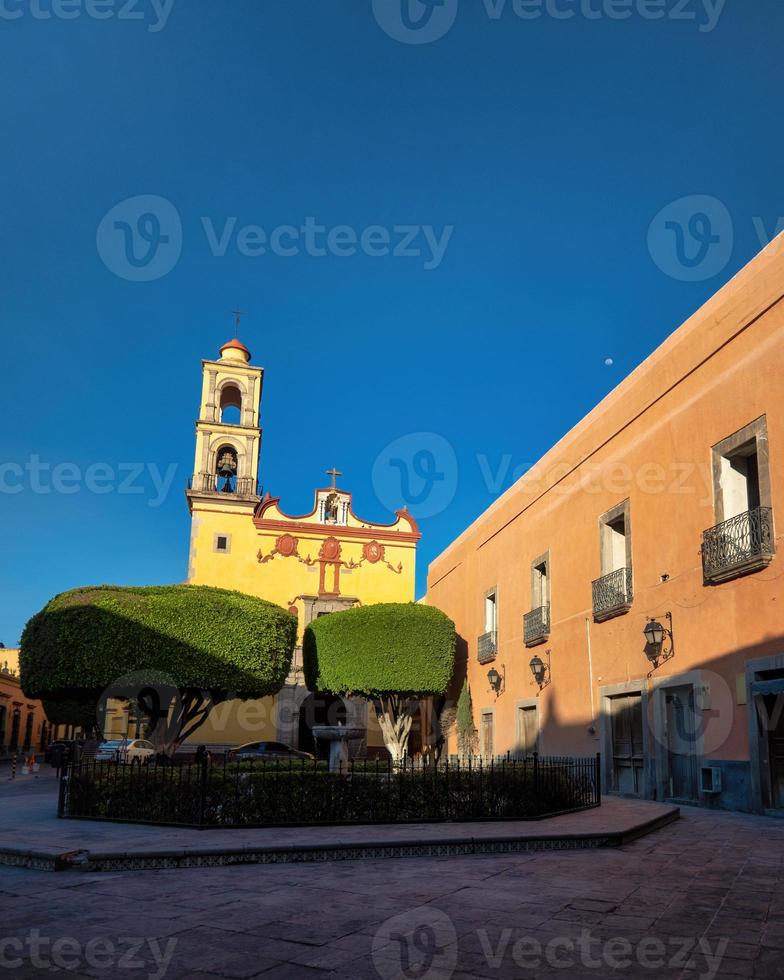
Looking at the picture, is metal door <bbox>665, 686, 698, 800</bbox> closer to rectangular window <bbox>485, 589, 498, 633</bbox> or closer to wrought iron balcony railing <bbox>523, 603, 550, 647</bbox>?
wrought iron balcony railing <bbox>523, 603, 550, 647</bbox>

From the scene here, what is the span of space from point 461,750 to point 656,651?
1204 centimetres

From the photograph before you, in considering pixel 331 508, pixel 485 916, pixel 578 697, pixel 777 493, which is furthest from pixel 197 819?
pixel 331 508

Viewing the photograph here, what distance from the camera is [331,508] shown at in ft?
111

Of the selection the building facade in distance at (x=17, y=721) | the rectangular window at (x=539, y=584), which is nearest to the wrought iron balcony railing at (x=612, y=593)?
the rectangular window at (x=539, y=584)

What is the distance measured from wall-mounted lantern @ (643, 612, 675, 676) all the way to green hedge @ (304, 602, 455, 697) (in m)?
11.1

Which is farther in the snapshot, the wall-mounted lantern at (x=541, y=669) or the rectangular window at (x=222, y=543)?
the rectangular window at (x=222, y=543)

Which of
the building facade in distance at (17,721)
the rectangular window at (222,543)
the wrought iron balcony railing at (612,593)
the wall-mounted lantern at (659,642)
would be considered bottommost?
the building facade in distance at (17,721)

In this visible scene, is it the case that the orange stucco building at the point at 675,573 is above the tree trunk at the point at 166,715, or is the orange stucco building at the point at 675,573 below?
above

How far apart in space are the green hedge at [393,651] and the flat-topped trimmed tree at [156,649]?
2986 mm

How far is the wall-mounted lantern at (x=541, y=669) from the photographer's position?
18766mm

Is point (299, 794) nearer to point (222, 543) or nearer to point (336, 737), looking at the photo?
point (336, 737)

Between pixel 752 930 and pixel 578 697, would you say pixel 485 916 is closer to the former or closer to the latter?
pixel 752 930

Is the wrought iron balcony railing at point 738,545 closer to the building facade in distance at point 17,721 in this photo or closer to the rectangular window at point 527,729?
the rectangular window at point 527,729

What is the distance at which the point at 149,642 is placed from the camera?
65.7 feet
